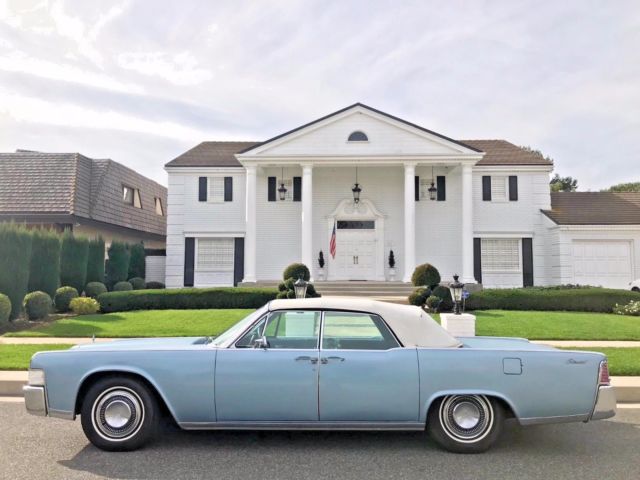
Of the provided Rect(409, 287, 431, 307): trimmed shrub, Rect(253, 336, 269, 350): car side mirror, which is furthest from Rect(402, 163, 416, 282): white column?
Rect(253, 336, 269, 350): car side mirror

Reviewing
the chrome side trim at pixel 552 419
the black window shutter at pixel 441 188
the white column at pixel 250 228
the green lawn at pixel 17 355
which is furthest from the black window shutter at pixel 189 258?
the chrome side trim at pixel 552 419

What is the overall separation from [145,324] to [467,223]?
41.8 ft

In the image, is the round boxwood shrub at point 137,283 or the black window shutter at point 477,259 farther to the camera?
the black window shutter at point 477,259

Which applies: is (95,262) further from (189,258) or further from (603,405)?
(603,405)

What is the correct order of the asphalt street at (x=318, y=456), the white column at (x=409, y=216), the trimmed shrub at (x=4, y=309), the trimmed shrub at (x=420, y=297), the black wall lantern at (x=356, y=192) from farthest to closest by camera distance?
1. the black wall lantern at (x=356, y=192)
2. the white column at (x=409, y=216)
3. the trimmed shrub at (x=420, y=297)
4. the trimmed shrub at (x=4, y=309)
5. the asphalt street at (x=318, y=456)

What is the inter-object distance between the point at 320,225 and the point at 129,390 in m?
17.2

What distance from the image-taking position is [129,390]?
14.8ft

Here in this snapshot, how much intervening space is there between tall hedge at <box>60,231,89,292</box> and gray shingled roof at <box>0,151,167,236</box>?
4.16m

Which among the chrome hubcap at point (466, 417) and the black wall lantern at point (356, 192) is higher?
the black wall lantern at point (356, 192)

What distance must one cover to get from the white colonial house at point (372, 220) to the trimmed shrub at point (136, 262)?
1162mm

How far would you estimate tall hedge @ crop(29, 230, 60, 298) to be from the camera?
1451 centimetres

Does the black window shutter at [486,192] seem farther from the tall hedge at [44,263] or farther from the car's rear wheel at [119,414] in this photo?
the car's rear wheel at [119,414]

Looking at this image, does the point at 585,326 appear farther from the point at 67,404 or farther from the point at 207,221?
the point at 207,221

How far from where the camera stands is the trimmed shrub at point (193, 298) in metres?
15.4
